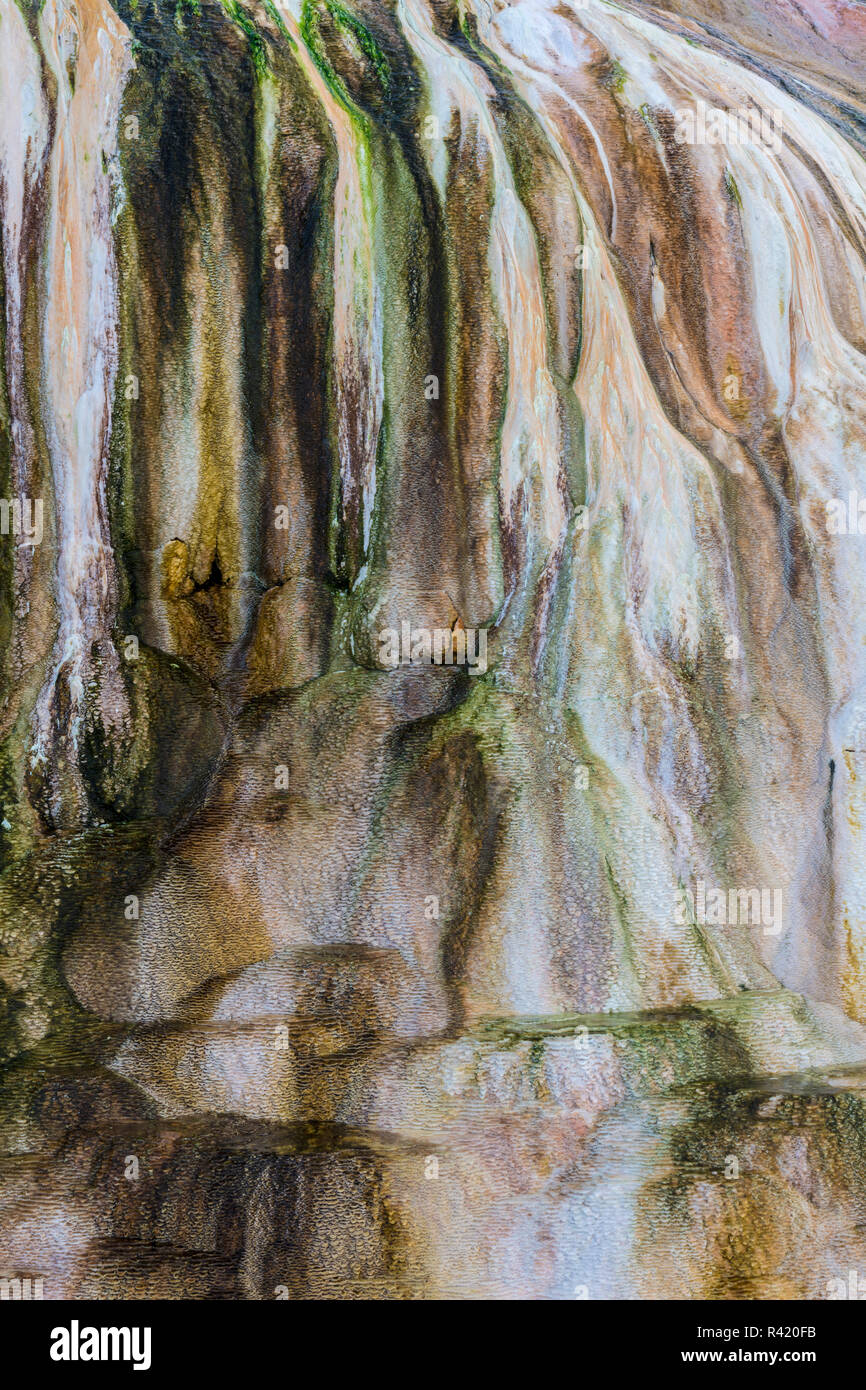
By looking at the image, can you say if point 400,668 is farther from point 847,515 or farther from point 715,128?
point 715,128

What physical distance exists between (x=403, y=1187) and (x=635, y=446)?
2729 millimetres

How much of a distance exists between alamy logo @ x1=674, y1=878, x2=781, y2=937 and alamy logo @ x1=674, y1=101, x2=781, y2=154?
2888mm

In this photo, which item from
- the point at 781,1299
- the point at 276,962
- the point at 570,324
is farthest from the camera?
the point at 570,324

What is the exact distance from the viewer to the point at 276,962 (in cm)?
407

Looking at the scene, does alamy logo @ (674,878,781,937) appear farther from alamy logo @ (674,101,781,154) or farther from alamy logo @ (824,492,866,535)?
alamy logo @ (674,101,781,154)

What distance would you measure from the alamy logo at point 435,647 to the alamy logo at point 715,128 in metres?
2.16

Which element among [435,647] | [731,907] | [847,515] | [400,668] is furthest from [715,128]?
[731,907]

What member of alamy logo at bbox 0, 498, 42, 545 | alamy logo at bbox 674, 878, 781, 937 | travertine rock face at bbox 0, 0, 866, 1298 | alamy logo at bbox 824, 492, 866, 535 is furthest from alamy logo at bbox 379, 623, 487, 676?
alamy logo at bbox 824, 492, 866, 535

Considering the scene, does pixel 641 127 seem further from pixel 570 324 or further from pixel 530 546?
pixel 530 546

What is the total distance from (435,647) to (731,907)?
4.69ft

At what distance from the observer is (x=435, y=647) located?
421 centimetres

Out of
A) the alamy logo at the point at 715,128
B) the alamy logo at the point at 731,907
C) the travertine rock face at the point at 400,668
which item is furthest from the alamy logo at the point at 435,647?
the alamy logo at the point at 715,128

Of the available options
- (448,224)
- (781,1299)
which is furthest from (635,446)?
(781,1299)

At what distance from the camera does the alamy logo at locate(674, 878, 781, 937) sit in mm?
4156
